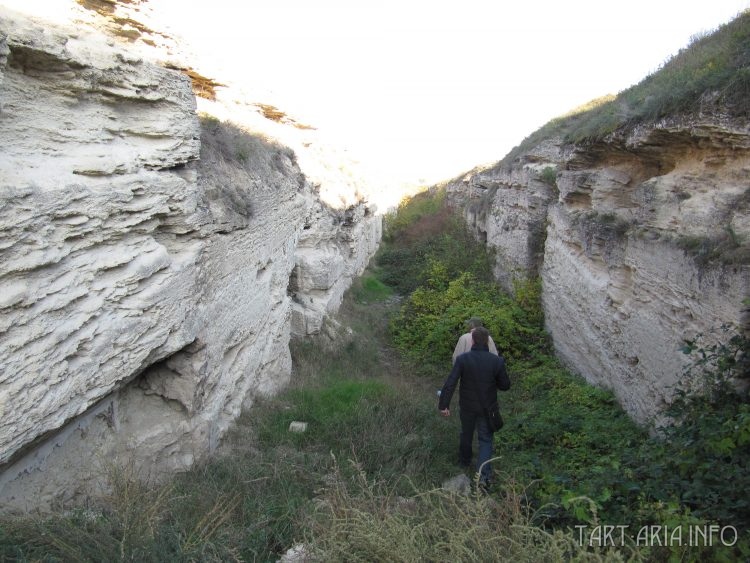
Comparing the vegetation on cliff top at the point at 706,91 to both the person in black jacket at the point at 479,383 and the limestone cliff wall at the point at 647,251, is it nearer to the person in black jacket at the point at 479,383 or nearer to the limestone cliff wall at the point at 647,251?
the limestone cliff wall at the point at 647,251

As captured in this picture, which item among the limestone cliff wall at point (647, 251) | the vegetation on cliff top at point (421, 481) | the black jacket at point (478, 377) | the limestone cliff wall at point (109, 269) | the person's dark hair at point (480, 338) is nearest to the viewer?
the vegetation on cliff top at point (421, 481)

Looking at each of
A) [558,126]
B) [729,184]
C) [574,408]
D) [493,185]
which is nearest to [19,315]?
[574,408]

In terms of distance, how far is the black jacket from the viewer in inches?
195

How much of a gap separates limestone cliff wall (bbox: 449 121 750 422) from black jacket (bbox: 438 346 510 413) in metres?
1.70

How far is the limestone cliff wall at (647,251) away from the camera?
15.7ft

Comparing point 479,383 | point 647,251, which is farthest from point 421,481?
point 647,251

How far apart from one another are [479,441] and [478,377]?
69 centimetres

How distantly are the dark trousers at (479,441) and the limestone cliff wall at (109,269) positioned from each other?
8.54 ft

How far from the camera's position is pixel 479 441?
16.8 feet

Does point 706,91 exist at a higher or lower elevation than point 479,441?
higher

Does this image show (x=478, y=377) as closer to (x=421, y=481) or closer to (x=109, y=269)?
(x=421, y=481)

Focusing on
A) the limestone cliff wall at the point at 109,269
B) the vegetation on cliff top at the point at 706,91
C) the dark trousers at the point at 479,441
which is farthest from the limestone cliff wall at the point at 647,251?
the limestone cliff wall at the point at 109,269

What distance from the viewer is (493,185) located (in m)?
16.5

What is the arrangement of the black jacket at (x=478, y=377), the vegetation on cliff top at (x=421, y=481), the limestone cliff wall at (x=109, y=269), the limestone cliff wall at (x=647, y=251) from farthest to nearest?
1. the black jacket at (x=478, y=377)
2. the limestone cliff wall at (x=647, y=251)
3. the limestone cliff wall at (x=109, y=269)
4. the vegetation on cliff top at (x=421, y=481)
